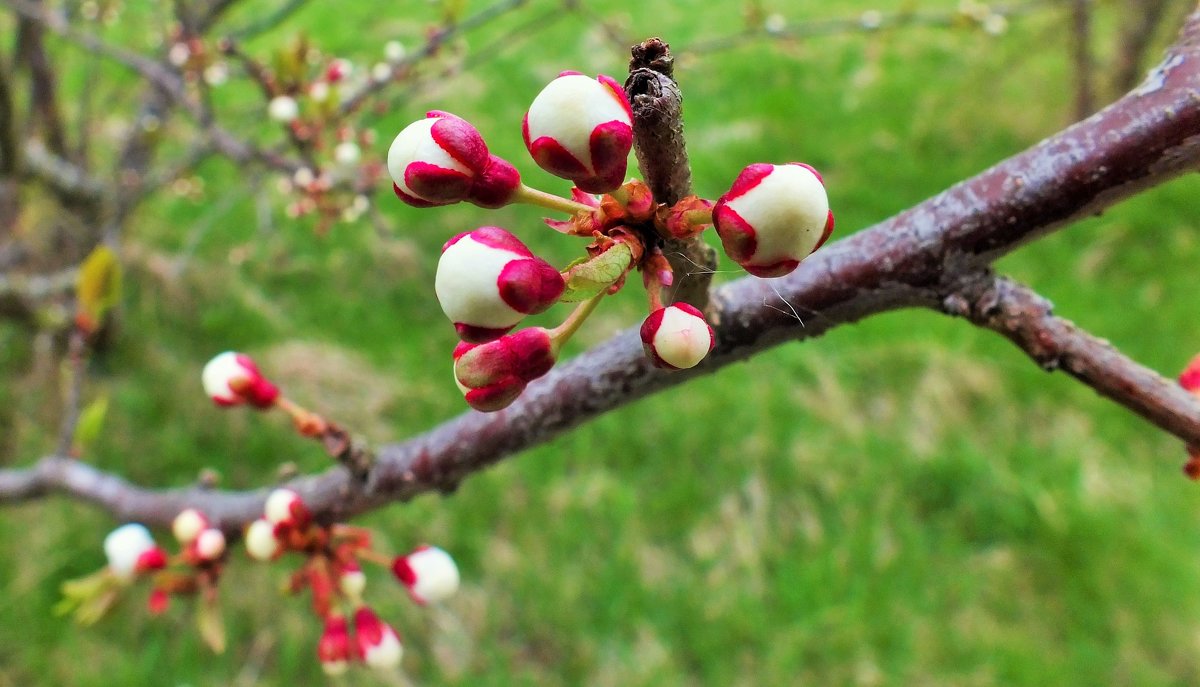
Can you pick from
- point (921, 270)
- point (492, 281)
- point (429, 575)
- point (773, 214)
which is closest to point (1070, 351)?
point (921, 270)

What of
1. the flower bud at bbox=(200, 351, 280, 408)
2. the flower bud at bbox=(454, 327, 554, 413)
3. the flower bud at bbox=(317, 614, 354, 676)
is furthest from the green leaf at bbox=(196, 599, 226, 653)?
the flower bud at bbox=(454, 327, 554, 413)

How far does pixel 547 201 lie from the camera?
16.7 inches

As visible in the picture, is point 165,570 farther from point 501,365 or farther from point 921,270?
point 921,270

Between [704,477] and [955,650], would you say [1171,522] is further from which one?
[704,477]

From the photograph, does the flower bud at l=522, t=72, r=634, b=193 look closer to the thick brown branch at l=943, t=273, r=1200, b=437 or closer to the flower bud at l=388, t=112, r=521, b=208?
the flower bud at l=388, t=112, r=521, b=208

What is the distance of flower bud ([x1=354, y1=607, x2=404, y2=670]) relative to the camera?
36.7 inches

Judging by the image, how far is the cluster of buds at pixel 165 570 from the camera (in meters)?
0.91

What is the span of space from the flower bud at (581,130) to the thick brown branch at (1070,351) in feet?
0.99

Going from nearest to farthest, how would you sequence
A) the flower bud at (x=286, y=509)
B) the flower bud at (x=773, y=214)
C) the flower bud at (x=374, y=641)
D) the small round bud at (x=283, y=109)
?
the flower bud at (x=773, y=214)
the flower bud at (x=286, y=509)
the flower bud at (x=374, y=641)
the small round bud at (x=283, y=109)

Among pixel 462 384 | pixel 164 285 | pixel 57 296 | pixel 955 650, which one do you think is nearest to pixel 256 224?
pixel 164 285

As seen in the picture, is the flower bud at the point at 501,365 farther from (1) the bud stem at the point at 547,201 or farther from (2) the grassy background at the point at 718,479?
(2) the grassy background at the point at 718,479

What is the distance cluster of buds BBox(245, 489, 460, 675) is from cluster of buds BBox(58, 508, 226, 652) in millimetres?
52

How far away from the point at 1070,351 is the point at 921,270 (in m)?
0.12

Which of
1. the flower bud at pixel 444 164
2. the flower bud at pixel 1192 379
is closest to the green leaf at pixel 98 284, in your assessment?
the flower bud at pixel 444 164
